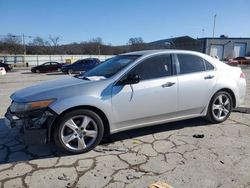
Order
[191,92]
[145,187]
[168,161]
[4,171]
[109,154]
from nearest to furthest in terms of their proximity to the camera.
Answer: [145,187]
[4,171]
[168,161]
[109,154]
[191,92]

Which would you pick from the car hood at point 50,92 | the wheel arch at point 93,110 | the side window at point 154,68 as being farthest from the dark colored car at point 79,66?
the wheel arch at point 93,110

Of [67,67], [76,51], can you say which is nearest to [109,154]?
[67,67]

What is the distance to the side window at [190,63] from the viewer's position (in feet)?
16.0

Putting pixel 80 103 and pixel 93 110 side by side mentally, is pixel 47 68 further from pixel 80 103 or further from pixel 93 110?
pixel 80 103

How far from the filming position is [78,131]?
13.1ft

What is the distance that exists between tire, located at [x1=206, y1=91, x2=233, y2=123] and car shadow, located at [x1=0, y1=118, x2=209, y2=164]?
0.24 metres

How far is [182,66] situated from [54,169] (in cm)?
285

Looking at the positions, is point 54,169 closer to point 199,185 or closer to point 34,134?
point 34,134

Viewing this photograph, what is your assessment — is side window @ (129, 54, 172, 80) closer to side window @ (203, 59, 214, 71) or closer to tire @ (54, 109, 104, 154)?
side window @ (203, 59, 214, 71)

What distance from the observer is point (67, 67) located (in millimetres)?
26375

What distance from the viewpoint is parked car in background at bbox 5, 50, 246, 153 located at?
3.83 metres

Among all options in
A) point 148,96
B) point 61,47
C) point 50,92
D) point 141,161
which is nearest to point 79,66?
point 148,96

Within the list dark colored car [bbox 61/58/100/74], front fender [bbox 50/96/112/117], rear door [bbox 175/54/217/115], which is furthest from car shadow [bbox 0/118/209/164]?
dark colored car [bbox 61/58/100/74]

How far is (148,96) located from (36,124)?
5.93ft
